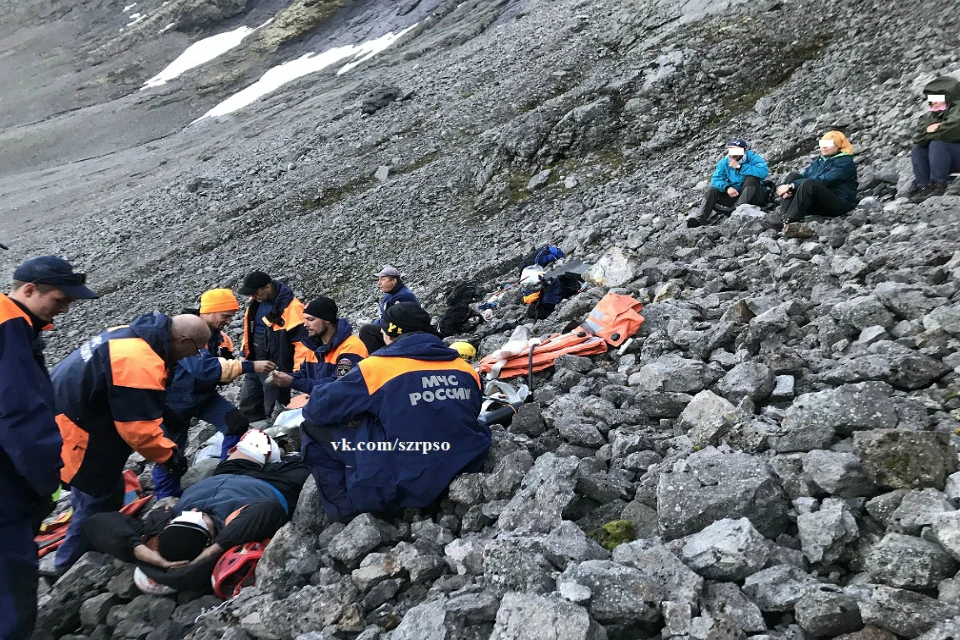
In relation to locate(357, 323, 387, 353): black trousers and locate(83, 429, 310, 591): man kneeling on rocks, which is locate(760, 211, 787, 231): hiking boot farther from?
locate(83, 429, 310, 591): man kneeling on rocks

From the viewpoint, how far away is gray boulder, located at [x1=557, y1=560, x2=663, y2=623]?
2.46 m

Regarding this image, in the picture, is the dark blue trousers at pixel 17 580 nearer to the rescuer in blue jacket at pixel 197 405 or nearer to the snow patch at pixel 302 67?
the rescuer in blue jacket at pixel 197 405

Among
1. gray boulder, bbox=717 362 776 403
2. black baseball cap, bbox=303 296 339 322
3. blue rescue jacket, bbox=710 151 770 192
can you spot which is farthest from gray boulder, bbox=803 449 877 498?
blue rescue jacket, bbox=710 151 770 192

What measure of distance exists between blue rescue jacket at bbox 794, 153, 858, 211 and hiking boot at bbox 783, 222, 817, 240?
88cm

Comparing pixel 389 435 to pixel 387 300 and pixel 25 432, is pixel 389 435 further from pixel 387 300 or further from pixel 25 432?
pixel 387 300

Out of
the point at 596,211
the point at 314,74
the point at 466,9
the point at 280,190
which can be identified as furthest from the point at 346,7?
the point at 596,211

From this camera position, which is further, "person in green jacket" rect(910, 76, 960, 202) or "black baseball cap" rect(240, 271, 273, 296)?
"person in green jacket" rect(910, 76, 960, 202)

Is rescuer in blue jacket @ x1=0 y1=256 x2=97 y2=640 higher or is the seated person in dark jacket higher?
rescuer in blue jacket @ x1=0 y1=256 x2=97 y2=640

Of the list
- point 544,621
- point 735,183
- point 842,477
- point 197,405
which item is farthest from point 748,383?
point 735,183

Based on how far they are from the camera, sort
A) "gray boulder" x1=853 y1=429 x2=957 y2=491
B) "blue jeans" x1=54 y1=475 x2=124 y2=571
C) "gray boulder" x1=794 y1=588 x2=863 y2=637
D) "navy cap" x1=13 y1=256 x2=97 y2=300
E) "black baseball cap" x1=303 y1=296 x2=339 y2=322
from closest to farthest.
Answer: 1. "gray boulder" x1=794 y1=588 x2=863 y2=637
2. "gray boulder" x1=853 y1=429 x2=957 y2=491
3. "navy cap" x1=13 y1=256 x2=97 y2=300
4. "blue jeans" x1=54 y1=475 x2=124 y2=571
5. "black baseball cap" x1=303 y1=296 x2=339 y2=322

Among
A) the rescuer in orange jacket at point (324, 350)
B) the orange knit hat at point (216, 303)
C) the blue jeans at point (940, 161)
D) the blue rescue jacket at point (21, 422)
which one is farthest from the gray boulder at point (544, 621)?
the blue jeans at point (940, 161)

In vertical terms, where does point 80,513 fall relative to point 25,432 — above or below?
below

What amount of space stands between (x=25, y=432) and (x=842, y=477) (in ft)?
13.8

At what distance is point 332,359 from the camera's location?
6289 millimetres
